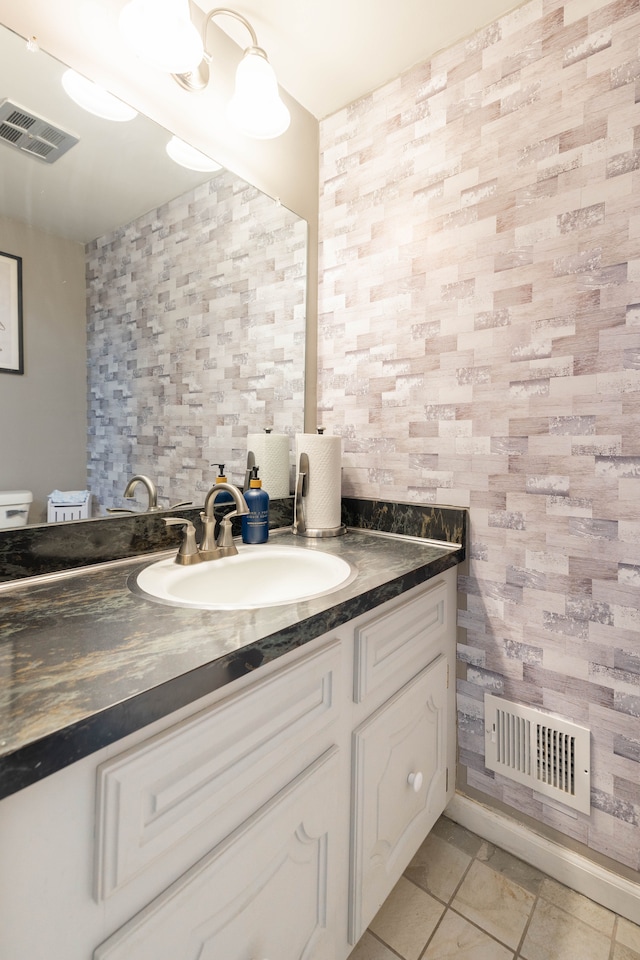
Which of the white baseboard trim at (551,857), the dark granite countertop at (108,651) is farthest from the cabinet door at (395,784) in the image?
the dark granite countertop at (108,651)

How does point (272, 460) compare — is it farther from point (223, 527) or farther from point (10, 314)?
point (10, 314)

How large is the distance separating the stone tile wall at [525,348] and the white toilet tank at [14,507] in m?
1.00

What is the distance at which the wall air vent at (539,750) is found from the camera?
1.19 meters

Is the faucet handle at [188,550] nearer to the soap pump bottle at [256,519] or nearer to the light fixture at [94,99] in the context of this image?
the soap pump bottle at [256,519]

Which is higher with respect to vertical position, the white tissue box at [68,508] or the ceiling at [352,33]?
the ceiling at [352,33]

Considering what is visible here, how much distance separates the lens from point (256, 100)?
4.29 feet

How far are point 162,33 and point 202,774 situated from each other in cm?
150

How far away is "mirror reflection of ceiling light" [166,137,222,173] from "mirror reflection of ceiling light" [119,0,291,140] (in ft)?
0.46

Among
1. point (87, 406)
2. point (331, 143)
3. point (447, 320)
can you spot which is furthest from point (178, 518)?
point (331, 143)

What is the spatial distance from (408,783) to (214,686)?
2.58ft

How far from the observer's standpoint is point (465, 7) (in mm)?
1271

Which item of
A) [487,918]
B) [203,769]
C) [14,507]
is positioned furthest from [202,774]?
[487,918]

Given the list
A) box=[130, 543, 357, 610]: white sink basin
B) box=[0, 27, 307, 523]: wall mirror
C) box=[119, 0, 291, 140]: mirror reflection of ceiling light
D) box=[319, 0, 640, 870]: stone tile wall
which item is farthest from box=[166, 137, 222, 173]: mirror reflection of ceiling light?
box=[130, 543, 357, 610]: white sink basin

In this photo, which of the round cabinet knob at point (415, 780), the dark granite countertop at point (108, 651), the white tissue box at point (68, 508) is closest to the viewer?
the dark granite countertop at point (108, 651)
